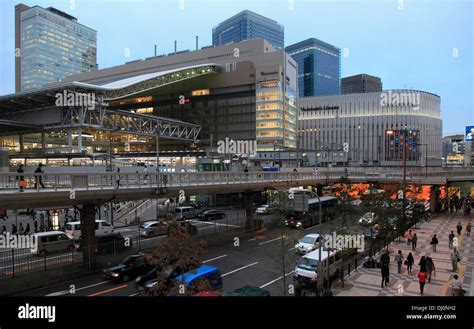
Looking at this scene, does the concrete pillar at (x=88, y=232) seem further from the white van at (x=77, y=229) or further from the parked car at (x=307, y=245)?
the parked car at (x=307, y=245)

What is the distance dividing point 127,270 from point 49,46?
512 feet

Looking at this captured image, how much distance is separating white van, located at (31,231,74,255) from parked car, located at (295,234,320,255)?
1580cm

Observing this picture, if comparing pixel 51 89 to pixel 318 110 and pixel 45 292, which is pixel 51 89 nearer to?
pixel 45 292

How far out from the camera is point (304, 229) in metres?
32.2

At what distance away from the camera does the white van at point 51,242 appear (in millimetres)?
21770

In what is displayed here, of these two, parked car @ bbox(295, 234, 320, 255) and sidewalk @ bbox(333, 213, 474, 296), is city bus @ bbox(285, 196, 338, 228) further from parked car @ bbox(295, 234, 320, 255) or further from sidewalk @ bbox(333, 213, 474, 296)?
sidewalk @ bbox(333, 213, 474, 296)

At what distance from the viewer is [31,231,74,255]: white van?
21.8m

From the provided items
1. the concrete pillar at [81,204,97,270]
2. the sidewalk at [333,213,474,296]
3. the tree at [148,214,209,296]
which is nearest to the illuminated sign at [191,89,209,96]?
the sidewalk at [333,213,474,296]

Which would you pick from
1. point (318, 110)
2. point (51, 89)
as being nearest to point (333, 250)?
point (51, 89)

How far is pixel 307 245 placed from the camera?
2272cm

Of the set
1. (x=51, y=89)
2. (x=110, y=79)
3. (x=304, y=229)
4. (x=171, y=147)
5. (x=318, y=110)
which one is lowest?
(x=304, y=229)

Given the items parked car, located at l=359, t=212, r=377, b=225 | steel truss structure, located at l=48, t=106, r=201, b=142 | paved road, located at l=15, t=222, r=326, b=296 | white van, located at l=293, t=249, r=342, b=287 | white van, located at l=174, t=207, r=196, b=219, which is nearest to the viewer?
paved road, located at l=15, t=222, r=326, b=296
